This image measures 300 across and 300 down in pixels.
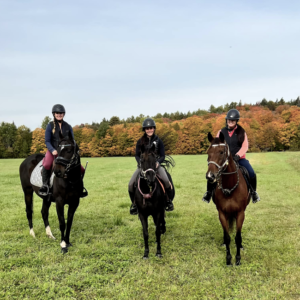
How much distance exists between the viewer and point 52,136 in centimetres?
639

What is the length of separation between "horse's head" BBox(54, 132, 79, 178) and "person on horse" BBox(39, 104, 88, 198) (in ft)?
2.20

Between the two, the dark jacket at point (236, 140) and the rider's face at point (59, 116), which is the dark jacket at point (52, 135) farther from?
the dark jacket at point (236, 140)

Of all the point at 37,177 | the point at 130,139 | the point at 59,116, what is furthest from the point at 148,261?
the point at 130,139

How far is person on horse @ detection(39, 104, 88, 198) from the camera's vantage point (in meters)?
6.27

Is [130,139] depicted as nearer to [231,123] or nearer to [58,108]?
[58,108]

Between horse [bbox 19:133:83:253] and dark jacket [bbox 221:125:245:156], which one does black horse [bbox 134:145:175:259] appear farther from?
dark jacket [bbox 221:125:245:156]

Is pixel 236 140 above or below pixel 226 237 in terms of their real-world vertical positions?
above

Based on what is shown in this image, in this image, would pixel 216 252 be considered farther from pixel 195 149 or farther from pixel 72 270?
pixel 195 149

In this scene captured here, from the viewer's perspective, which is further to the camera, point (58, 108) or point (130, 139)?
point (130, 139)

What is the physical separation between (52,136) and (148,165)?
3.07m

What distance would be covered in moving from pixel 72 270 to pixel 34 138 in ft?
244

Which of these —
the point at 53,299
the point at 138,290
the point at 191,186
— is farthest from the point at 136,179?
the point at 191,186

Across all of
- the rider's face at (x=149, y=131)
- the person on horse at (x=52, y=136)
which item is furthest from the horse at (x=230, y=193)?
the person on horse at (x=52, y=136)

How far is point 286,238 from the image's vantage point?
646 centimetres
